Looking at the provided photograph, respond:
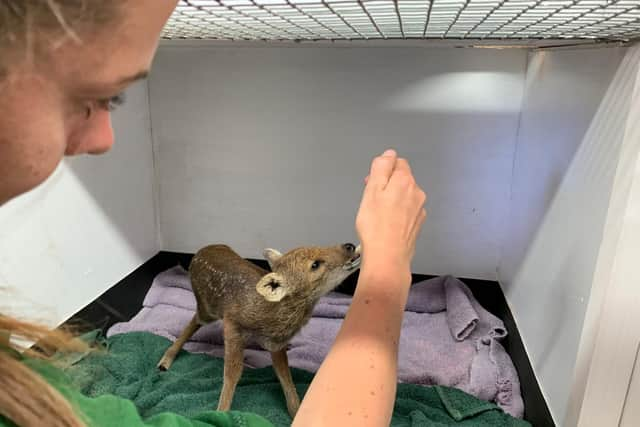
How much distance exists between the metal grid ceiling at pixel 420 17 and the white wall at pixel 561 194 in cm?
9

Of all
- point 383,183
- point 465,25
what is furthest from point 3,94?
point 465,25

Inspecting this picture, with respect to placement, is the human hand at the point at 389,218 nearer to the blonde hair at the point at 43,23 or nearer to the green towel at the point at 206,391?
the blonde hair at the point at 43,23

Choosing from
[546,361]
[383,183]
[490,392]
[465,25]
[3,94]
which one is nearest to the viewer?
[3,94]

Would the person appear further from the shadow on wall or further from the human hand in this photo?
the shadow on wall

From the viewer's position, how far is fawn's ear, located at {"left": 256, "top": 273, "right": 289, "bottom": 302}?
90cm

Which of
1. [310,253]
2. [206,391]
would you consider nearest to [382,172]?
[310,253]

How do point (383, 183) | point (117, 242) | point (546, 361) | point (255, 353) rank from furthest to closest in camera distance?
point (117, 242), point (255, 353), point (546, 361), point (383, 183)

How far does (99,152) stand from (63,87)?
3.6 inches

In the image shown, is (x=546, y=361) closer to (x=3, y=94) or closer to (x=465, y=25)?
(x=465, y=25)

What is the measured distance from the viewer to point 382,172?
0.65 metres

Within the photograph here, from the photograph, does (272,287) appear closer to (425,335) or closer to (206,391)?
(206,391)

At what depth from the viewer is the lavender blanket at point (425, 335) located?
1094 millimetres

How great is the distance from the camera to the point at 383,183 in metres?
0.63

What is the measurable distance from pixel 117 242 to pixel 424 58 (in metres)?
A: 0.91
